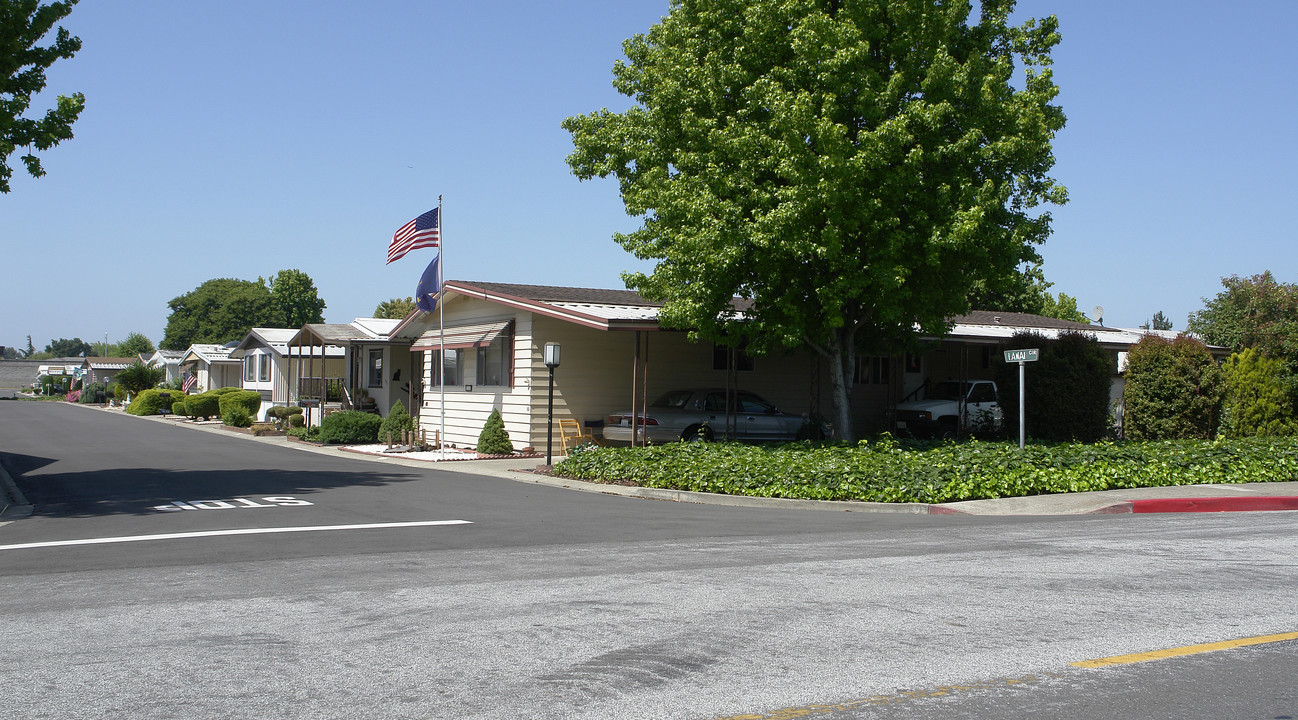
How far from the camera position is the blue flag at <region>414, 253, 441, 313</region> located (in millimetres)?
23000

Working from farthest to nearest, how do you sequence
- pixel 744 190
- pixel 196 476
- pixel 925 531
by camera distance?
1. pixel 196 476
2. pixel 744 190
3. pixel 925 531

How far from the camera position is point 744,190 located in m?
16.2

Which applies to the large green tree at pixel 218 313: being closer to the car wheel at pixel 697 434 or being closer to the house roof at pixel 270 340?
the house roof at pixel 270 340

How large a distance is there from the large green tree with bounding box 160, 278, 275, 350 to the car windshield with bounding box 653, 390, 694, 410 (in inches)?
3103

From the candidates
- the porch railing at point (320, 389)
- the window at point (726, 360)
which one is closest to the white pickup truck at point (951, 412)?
the window at point (726, 360)

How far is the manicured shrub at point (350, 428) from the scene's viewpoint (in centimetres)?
2727

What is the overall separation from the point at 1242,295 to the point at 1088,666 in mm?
21383

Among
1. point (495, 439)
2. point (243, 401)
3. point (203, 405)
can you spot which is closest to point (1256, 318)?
point (495, 439)

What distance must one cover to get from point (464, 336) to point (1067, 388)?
13914 millimetres

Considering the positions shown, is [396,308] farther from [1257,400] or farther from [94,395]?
[1257,400]

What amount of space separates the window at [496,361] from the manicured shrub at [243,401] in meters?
18.3

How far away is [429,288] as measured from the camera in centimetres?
2331

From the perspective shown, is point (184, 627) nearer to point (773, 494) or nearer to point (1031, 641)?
point (1031, 641)

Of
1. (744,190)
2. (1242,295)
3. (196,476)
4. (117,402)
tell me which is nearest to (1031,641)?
(744,190)
